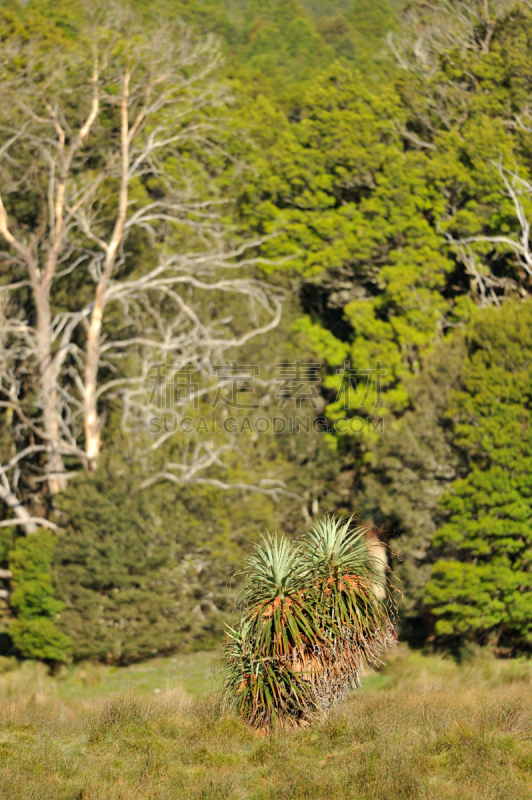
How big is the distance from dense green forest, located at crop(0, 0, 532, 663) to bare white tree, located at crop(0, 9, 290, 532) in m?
0.12

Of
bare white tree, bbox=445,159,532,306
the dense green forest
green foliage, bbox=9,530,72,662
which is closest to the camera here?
green foliage, bbox=9,530,72,662

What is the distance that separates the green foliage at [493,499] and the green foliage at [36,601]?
26.3 feet

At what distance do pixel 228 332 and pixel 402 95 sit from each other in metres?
9.88

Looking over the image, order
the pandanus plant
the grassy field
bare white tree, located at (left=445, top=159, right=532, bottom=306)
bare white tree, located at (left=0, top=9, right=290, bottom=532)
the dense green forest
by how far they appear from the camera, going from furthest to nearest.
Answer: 1. bare white tree, located at (left=445, top=159, right=532, bottom=306)
2. bare white tree, located at (left=0, top=9, right=290, bottom=532)
3. the dense green forest
4. the pandanus plant
5. the grassy field

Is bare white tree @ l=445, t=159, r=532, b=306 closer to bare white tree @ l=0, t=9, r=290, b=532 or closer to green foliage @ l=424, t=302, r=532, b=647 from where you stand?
green foliage @ l=424, t=302, r=532, b=647

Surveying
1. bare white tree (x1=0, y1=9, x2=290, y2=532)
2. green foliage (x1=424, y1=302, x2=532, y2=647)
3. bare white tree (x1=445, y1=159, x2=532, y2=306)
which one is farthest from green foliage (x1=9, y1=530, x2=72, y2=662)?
bare white tree (x1=445, y1=159, x2=532, y2=306)

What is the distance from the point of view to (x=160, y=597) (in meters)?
18.6

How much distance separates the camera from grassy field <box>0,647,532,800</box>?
679 centimetres

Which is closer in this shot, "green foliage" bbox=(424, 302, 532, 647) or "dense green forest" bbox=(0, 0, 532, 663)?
"green foliage" bbox=(424, 302, 532, 647)

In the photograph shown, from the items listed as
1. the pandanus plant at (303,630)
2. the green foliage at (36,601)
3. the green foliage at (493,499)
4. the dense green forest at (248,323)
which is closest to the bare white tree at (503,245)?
the dense green forest at (248,323)

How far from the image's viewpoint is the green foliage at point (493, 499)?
640 inches

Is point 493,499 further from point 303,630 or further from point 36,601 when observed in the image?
point 36,601

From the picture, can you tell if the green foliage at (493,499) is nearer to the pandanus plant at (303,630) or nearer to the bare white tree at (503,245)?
the bare white tree at (503,245)

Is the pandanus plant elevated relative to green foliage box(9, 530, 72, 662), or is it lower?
elevated
